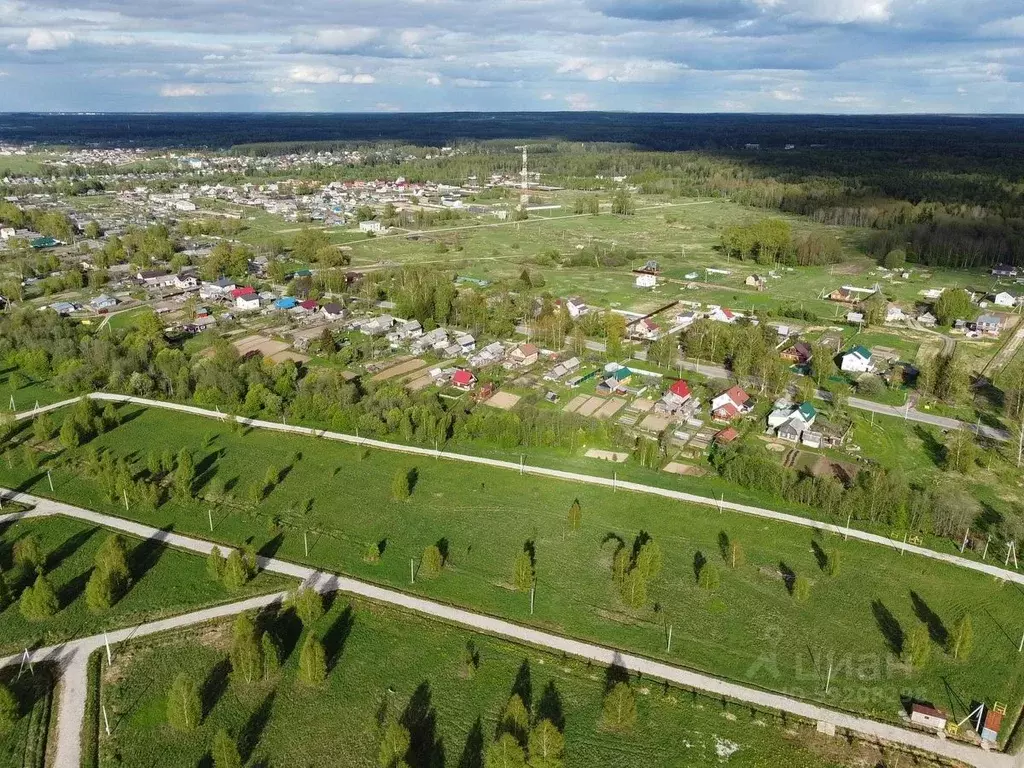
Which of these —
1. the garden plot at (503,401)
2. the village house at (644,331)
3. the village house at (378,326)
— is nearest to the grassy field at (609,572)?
the garden plot at (503,401)

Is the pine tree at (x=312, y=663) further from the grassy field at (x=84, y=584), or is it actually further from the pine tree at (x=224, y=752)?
the grassy field at (x=84, y=584)

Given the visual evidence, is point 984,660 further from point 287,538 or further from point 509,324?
point 509,324

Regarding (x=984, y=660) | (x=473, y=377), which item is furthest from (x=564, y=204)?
(x=984, y=660)

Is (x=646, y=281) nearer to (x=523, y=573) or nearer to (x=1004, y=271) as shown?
(x=1004, y=271)

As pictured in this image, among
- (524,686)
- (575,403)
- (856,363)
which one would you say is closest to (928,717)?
(524,686)

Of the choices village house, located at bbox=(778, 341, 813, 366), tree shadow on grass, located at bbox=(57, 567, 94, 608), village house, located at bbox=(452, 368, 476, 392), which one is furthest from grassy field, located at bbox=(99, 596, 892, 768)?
village house, located at bbox=(778, 341, 813, 366)

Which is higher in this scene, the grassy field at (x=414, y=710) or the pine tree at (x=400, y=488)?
the pine tree at (x=400, y=488)

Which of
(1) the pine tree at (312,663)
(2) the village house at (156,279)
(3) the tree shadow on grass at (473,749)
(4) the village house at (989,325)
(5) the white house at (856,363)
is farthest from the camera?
(2) the village house at (156,279)
